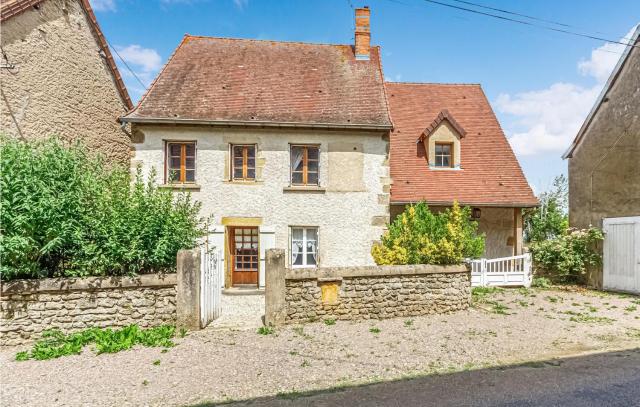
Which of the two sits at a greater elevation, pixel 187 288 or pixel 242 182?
pixel 242 182

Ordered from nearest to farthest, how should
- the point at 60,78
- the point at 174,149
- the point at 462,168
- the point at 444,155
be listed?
the point at 60,78
the point at 174,149
the point at 462,168
the point at 444,155

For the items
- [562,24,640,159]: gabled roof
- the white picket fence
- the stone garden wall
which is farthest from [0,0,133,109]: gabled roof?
[562,24,640,159]: gabled roof

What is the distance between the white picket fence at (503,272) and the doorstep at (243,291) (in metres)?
6.35

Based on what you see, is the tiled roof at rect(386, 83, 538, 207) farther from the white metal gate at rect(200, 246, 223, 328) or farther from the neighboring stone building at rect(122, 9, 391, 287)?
the white metal gate at rect(200, 246, 223, 328)

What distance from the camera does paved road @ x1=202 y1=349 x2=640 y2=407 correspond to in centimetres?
418

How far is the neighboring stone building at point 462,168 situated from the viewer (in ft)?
38.9

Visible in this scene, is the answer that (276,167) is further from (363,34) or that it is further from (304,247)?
(363,34)

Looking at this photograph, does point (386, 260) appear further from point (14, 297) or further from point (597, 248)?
point (597, 248)

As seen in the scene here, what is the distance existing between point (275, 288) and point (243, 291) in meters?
4.12

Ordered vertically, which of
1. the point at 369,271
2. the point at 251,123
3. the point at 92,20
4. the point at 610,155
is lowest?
the point at 369,271

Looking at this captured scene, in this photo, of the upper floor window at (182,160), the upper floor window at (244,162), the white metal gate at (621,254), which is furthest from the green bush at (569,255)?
the upper floor window at (182,160)

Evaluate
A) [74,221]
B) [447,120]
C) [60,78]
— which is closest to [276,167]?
[74,221]

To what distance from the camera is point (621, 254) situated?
10.9 meters

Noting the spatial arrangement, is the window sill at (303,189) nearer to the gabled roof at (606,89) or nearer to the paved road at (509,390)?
the paved road at (509,390)
